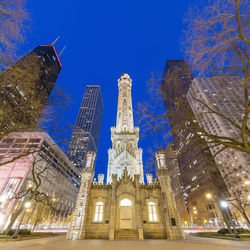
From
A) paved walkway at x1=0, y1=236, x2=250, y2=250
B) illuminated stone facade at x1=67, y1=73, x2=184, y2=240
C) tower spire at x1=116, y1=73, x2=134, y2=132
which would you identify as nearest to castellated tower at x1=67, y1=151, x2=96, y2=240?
illuminated stone facade at x1=67, y1=73, x2=184, y2=240

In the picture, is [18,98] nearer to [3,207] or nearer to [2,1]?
[2,1]

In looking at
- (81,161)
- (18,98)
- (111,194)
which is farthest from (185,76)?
(81,161)

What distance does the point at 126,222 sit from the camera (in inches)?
717

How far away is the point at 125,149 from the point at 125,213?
15.0m

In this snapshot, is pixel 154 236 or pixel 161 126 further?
pixel 154 236

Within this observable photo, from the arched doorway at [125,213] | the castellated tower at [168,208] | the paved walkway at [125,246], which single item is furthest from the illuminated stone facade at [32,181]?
the castellated tower at [168,208]

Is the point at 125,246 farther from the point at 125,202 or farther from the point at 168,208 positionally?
the point at 168,208

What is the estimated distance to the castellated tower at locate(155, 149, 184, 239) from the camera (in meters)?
16.2

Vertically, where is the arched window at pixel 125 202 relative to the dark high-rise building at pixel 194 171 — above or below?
below

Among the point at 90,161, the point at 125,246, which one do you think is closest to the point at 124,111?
the point at 90,161

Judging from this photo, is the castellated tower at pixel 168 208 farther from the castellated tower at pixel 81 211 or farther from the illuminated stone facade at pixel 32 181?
the illuminated stone facade at pixel 32 181

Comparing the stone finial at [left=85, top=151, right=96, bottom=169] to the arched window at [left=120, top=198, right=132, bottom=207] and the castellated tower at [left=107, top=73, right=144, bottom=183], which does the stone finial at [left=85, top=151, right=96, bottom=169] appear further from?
the castellated tower at [left=107, top=73, right=144, bottom=183]

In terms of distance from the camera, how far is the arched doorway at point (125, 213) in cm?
1808

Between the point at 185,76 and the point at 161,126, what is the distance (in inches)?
149
